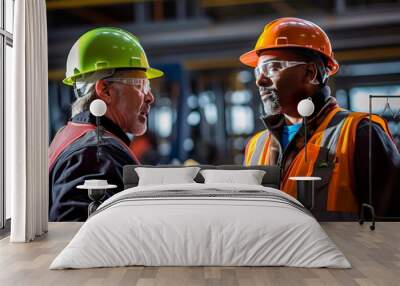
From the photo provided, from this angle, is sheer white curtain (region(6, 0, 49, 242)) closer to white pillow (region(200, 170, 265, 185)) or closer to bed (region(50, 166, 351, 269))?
bed (region(50, 166, 351, 269))

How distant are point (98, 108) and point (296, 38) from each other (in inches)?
96.3

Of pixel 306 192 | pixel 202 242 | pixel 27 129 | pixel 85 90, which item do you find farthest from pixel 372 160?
pixel 27 129

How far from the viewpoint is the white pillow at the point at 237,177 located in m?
6.05

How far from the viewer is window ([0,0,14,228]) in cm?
603

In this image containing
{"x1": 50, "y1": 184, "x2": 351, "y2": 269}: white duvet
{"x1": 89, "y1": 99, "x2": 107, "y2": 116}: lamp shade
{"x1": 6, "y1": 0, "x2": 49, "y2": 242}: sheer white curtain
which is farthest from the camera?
{"x1": 89, "y1": 99, "x2": 107, "y2": 116}: lamp shade

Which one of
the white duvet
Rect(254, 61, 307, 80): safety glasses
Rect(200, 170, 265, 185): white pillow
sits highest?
Rect(254, 61, 307, 80): safety glasses

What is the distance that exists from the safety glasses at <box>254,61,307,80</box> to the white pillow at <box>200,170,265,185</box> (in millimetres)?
1199

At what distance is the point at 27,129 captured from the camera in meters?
5.39

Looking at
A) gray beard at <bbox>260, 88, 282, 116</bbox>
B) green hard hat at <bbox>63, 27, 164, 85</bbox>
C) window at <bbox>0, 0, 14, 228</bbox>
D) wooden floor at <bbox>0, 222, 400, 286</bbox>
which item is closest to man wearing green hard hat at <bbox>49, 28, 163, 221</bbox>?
green hard hat at <bbox>63, 27, 164, 85</bbox>

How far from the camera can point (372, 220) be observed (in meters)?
6.05

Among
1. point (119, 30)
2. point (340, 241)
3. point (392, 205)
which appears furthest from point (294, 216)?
point (119, 30)

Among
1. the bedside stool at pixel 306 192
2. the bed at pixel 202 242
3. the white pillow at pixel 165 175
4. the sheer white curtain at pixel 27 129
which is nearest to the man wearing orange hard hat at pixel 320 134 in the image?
the bedside stool at pixel 306 192

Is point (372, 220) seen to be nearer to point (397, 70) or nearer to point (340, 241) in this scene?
point (340, 241)

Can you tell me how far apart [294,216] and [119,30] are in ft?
11.7
